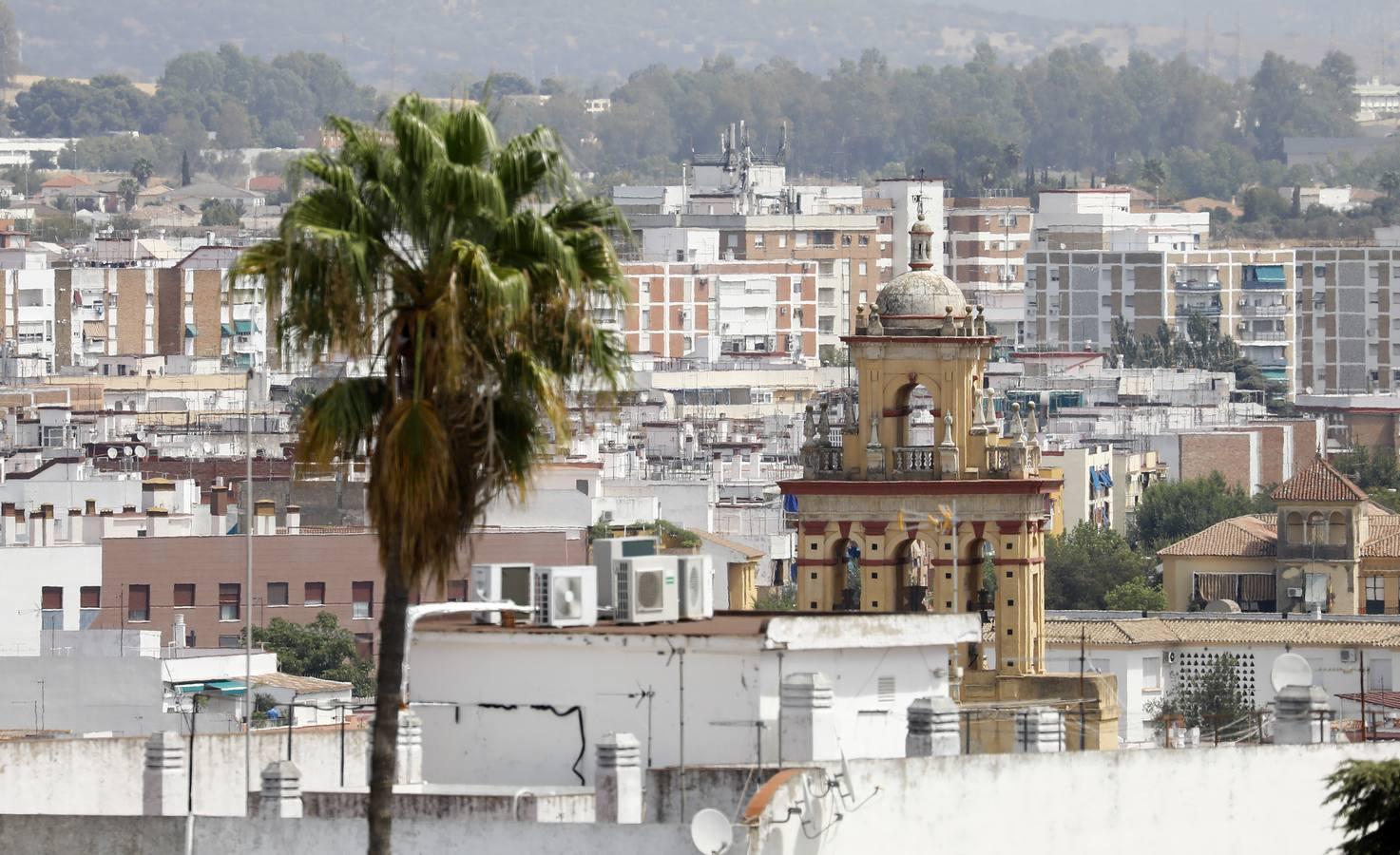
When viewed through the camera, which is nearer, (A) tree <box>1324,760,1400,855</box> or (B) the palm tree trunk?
(B) the palm tree trunk

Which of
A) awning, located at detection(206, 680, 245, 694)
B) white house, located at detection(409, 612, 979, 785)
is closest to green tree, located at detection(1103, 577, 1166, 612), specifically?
awning, located at detection(206, 680, 245, 694)

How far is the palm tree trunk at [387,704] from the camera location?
2350cm

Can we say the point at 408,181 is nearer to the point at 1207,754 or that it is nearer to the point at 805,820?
the point at 805,820

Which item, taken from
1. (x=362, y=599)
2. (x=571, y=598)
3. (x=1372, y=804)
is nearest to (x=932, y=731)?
(x=571, y=598)

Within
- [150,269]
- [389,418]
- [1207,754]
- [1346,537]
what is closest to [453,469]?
[389,418]

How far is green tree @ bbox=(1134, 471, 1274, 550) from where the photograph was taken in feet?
386

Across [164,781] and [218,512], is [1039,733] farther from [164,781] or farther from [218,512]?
[218,512]

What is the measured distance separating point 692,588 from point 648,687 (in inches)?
76.7

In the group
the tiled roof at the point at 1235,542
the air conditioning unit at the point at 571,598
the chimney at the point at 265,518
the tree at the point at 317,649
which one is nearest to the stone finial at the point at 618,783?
the air conditioning unit at the point at 571,598

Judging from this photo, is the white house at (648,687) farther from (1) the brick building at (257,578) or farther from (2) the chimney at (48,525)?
(2) the chimney at (48,525)

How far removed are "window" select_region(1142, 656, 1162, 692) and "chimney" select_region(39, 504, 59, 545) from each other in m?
21.1

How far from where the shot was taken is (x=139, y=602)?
7931cm

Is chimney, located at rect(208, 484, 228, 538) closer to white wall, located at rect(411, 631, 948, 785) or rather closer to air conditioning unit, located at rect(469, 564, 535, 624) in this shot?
air conditioning unit, located at rect(469, 564, 535, 624)

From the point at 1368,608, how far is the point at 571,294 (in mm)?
68326
